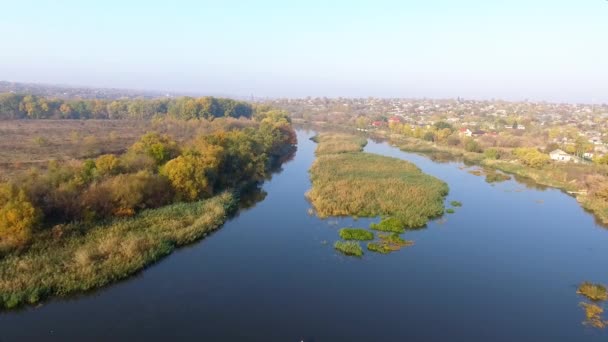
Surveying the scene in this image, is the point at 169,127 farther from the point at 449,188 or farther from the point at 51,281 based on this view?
Result: the point at 51,281

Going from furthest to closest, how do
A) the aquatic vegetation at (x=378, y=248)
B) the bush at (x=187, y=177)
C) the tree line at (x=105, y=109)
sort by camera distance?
the tree line at (x=105, y=109) → the bush at (x=187, y=177) → the aquatic vegetation at (x=378, y=248)

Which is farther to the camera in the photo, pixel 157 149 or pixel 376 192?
pixel 376 192

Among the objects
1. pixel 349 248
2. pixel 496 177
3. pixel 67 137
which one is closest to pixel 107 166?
pixel 349 248

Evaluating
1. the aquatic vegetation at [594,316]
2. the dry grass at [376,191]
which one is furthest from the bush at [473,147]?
the aquatic vegetation at [594,316]

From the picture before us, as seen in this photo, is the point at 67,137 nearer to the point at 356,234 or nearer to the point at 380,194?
the point at 380,194

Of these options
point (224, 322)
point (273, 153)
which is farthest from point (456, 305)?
point (273, 153)

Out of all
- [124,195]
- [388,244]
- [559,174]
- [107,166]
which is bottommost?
[388,244]

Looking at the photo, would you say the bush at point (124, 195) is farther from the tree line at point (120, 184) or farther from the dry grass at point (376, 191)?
the dry grass at point (376, 191)
